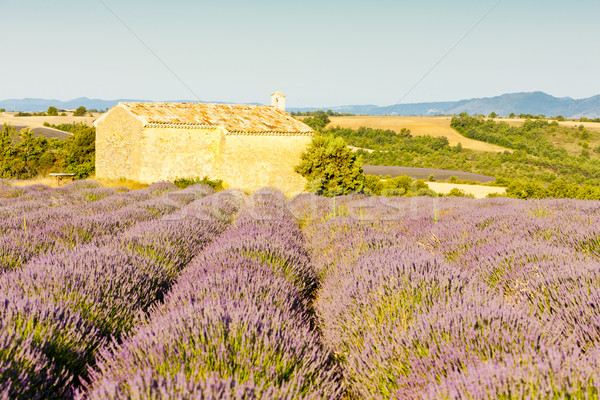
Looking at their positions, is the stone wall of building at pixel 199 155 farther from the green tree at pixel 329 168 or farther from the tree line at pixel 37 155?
the tree line at pixel 37 155

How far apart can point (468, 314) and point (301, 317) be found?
1.08 m

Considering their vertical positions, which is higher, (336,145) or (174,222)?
(336,145)

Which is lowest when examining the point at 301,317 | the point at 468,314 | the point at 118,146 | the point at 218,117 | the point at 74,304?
the point at 301,317

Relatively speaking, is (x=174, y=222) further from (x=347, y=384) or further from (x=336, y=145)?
(x=336, y=145)

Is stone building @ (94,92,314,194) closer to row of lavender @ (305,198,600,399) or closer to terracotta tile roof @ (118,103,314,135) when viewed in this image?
terracotta tile roof @ (118,103,314,135)

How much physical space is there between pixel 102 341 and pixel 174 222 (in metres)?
2.80

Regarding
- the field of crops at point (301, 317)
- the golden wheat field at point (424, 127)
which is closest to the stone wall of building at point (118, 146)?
the field of crops at point (301, 317)

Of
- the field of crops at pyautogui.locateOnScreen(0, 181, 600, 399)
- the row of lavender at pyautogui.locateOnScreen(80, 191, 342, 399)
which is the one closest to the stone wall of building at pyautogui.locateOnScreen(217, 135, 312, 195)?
the field of crops at pyautogui.locateOnScreen(0, 181, 600, 399)

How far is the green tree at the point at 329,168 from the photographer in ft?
53.6

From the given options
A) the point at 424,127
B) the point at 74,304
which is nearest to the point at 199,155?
the point at 74,304

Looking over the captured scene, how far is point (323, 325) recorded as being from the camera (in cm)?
301

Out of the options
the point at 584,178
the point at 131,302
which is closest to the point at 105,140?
the point at 131,302

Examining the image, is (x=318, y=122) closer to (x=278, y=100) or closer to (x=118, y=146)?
(x=278, y=100)

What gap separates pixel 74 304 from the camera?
236cm
